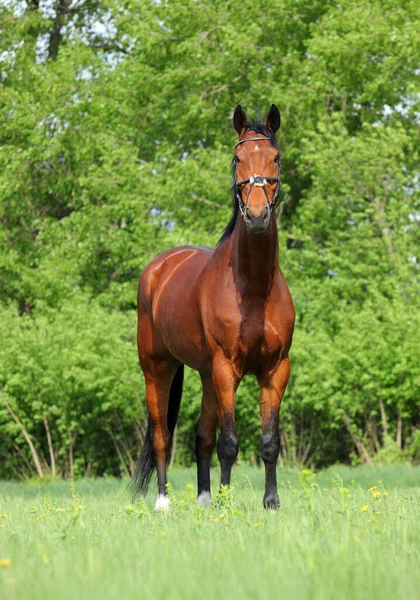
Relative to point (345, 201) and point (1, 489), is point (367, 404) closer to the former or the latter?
point (345, 201)

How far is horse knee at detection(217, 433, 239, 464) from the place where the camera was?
6.71 metres

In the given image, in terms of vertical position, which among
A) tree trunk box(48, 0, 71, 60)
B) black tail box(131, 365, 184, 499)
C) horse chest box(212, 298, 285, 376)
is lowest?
black tail box(131, 365, 184, 499)

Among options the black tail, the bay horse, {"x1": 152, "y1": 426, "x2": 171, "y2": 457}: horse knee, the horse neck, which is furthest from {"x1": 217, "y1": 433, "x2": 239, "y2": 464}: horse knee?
the black tail

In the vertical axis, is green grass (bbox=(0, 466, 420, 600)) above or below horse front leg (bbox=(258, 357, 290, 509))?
below

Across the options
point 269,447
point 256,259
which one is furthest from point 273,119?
point 269,447

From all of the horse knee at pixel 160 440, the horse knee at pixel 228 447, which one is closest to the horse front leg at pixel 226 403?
the horse knee at pixel 228 447

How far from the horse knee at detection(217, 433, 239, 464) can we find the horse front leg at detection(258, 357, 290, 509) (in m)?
0.20

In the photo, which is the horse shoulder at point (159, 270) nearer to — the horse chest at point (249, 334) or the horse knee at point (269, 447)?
the horse chest at point (249, 334)

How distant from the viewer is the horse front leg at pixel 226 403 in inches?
261

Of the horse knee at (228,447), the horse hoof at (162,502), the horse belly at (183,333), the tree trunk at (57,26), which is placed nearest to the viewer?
the horse knee at (228,447)

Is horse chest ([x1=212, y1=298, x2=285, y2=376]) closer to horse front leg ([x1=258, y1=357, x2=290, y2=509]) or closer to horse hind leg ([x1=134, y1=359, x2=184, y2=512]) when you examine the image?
horse front leg ([x1=258, y1=357, x2=290, y2=509])

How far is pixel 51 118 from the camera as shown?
23.8 m

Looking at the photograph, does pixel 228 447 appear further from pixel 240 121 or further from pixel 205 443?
pixel 240 121

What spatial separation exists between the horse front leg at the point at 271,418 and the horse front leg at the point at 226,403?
213mm
